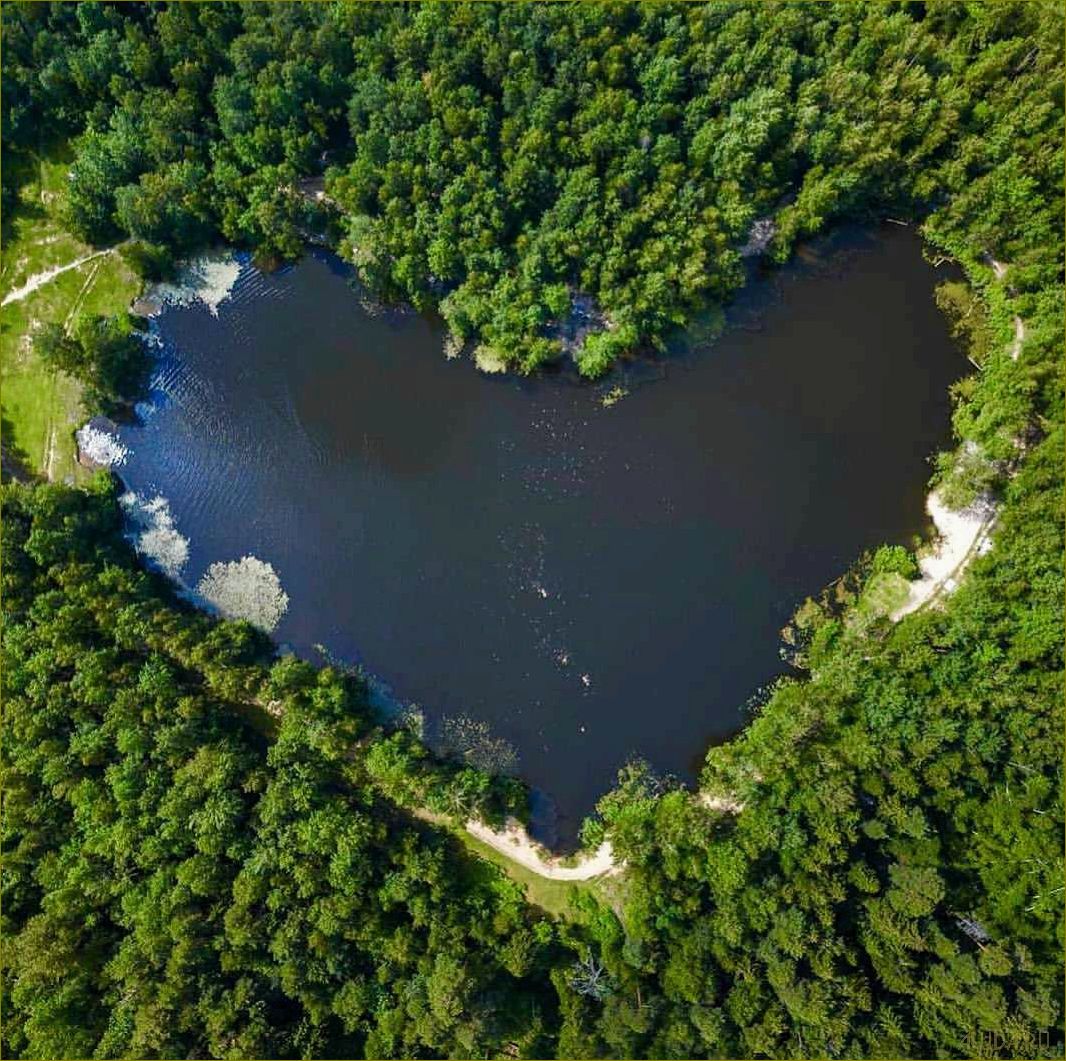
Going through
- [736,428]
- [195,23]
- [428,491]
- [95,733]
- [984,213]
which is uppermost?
[984,213]

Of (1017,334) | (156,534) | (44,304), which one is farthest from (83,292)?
(1017,334)

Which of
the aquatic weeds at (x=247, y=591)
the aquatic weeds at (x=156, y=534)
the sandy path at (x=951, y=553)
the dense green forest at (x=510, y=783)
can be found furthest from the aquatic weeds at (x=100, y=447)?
the sandy path at (x=951, y=553)

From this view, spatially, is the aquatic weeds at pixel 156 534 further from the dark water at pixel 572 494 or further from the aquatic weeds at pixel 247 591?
the aquatic weeds at pixel 247 591

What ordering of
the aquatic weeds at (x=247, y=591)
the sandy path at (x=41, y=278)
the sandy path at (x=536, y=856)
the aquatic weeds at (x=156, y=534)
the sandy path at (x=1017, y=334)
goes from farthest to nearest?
the sandy path at (x=41, y=278) < the aquatic weeds at (x=156, y=534) < the aquatic weeds at (x=247, y=591) < the sandy path at (x=1017, y=334) < the sandy path at (x=536, y=856)

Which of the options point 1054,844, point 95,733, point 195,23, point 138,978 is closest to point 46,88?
point 195,23

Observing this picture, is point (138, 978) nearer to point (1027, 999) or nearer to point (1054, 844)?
point (1027, 999)

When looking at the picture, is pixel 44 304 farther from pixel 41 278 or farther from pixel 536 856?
pixel 536 856

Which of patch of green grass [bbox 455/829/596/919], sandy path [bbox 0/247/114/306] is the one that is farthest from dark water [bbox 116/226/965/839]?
sandy path [bbox 0/247/114/306]

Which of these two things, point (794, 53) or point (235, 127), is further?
point (235, 127)
